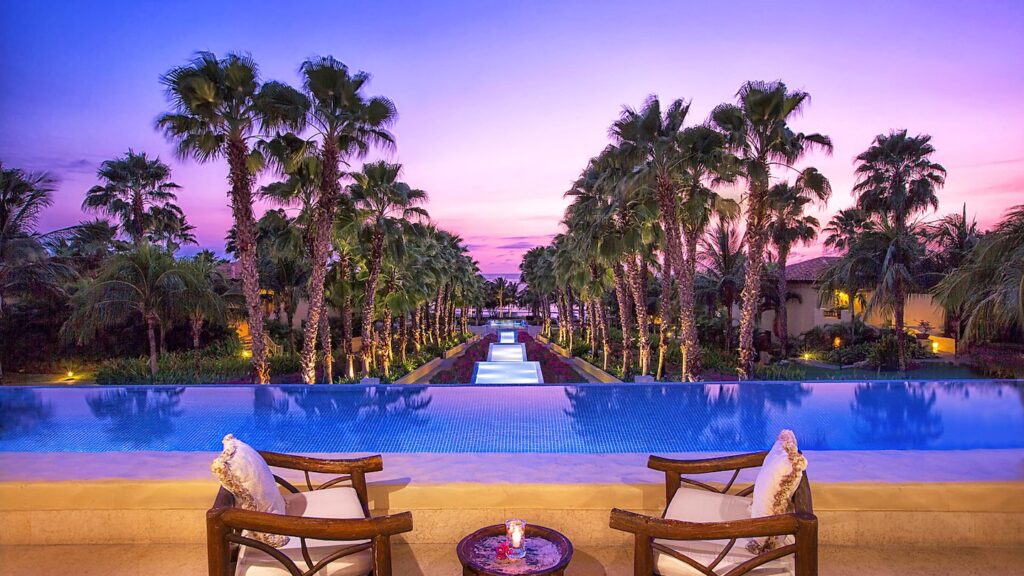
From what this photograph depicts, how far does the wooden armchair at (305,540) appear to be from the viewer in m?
2.62

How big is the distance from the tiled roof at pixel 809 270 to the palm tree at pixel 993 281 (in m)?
13.4

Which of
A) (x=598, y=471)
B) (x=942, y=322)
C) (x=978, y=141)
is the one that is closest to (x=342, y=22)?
(x=598, y=471)

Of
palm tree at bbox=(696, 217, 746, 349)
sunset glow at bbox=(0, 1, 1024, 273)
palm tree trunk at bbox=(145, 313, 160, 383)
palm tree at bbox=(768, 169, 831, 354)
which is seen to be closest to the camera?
sunset glow at bbox=(0, 1, 1024, 273)

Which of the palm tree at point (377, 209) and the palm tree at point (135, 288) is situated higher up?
the palm tree at point (377, 209)

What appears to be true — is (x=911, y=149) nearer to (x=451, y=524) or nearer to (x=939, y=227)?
(x=939, y=227)

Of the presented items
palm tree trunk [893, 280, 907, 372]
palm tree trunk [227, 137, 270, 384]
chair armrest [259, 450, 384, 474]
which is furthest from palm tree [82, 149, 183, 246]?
palm tree trunk [893, 280, 907, 372]

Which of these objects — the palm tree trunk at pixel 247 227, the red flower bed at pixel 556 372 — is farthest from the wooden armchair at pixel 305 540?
the red flower bed at pixel 556 372

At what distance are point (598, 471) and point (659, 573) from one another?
1223 mm

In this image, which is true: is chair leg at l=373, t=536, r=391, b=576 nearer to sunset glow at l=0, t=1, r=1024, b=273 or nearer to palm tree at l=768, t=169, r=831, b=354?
sunset glow at l=0, t=1, r=1024, b=273

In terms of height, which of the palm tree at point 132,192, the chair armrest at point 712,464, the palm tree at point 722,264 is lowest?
the chair armrest at point 712,464

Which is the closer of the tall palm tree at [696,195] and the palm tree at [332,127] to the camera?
the palm tree at [332,127]

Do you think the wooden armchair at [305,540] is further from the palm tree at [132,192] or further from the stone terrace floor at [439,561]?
the palm tree at [132,192]

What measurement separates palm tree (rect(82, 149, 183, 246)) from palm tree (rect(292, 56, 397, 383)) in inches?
800

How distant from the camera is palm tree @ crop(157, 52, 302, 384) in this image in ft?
44.8
